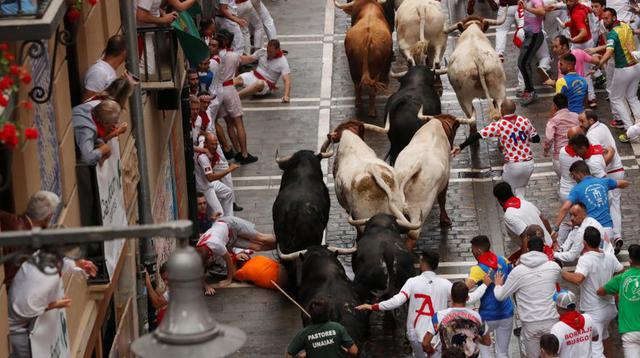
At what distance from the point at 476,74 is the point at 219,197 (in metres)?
4.76

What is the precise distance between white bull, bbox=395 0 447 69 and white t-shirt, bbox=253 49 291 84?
6.98ft

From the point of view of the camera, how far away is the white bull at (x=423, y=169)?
1836cm

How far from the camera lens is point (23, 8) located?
31.1 feet

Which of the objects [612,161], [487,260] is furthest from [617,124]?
[487,260]

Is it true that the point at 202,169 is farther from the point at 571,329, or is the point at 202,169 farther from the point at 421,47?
the point at 571,329

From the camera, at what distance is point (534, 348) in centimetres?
1513

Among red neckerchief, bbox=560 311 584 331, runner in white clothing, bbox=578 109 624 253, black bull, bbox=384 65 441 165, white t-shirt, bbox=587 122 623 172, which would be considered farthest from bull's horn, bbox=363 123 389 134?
red neckerchief, bbox=560 311 584 331

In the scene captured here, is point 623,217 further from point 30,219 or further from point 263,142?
point 30,219

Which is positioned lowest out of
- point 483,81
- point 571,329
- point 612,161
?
point 571,329

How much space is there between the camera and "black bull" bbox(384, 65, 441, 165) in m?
20.8

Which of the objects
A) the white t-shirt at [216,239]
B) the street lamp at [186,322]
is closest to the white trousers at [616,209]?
the white t-shirt at [216,239]

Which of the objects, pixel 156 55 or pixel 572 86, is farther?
pixel 572 86

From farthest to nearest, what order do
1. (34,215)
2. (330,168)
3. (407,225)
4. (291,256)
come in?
1. (330,168)
2. (407,225)
3. (291,256)
4. (34,215)

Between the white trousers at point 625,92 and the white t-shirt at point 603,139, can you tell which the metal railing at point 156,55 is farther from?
the white trousers at point 625,92
